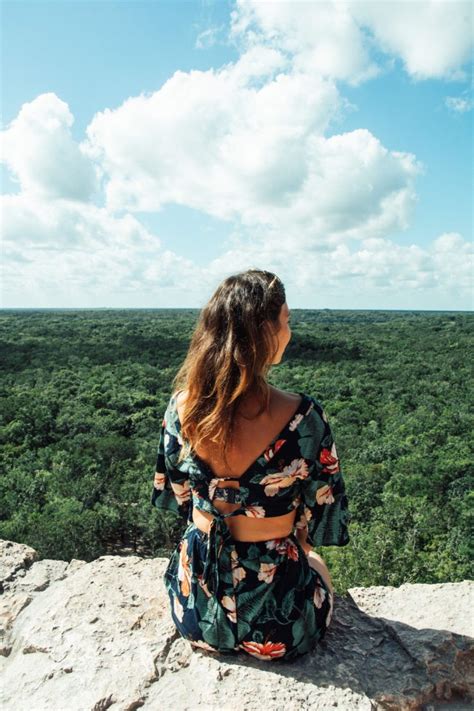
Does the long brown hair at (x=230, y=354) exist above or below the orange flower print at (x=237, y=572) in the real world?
above

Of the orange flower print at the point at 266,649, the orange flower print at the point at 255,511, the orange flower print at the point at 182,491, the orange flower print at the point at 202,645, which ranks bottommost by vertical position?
the orange flower print at the point at 202,645

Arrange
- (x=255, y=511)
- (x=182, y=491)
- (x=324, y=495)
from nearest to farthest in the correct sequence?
(x=255, y=511) → (x=324, y=495) → (x=182, y=491)

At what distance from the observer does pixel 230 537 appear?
7.33ft

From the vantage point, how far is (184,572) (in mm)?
2395

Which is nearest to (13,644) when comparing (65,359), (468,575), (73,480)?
(468,575)

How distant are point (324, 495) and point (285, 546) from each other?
0.28 metres

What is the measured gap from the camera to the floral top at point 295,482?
2164mm

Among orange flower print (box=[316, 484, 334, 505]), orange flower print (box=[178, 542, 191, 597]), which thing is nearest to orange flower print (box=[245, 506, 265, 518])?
orange flower print (box=[316, 484, 334, 505])

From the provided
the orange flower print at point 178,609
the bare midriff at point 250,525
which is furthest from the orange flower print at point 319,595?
the orange flower print at point 178,609

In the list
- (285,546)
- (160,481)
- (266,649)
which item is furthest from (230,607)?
(160,481)

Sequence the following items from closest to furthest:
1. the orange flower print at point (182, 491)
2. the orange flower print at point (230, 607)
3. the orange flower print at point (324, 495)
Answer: the orange flower print at point (230, 607) < the orange flower print at point (324, 495) < the orange flower print at point (182, 491)

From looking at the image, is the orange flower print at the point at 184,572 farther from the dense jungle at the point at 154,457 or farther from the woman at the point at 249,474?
the dense jungle at the point at 154,457

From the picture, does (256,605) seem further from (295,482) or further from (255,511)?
(295,482)

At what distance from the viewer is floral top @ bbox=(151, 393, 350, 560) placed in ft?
7.10
